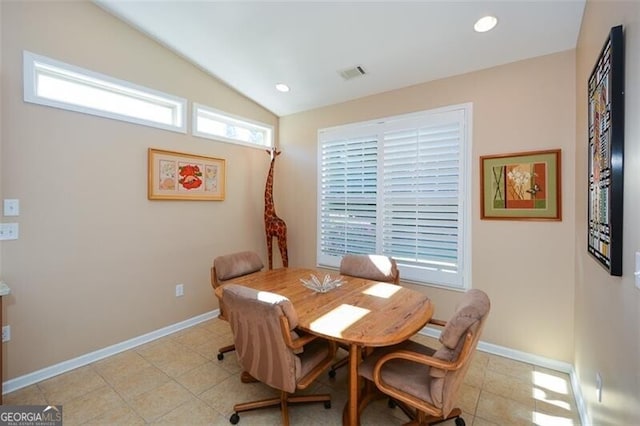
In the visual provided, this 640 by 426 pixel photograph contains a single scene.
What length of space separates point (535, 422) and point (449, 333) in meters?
1.21

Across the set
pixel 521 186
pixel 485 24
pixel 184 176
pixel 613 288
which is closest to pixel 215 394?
pixel 184 176

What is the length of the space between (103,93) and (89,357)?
2.52m

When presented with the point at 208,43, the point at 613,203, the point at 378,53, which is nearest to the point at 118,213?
the point at 208,43

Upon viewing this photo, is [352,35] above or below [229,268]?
above

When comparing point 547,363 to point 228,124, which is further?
point 228,124

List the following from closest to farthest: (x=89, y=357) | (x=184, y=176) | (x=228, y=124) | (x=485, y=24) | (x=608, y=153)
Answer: (x=608, y=153)
(x=485, y=24)
(x=89, y=357)
(x=184, y=176)
(x=228, y=124)

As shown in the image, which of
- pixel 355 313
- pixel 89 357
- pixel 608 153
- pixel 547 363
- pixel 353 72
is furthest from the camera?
pixel 353 72

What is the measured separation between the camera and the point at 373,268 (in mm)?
2875

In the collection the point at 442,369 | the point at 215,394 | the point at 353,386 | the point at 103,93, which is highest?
the point at 103,93

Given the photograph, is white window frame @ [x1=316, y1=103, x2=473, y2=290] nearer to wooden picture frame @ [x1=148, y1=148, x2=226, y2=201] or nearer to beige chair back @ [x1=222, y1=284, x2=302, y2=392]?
wooden picture frame @ [x1=148, y1=148, x2=226, y2=201]

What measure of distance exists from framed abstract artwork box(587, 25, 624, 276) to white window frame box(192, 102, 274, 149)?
358 cm

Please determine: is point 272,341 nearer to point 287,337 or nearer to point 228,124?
point 287,337

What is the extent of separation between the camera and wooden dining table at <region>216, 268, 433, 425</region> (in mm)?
1630
